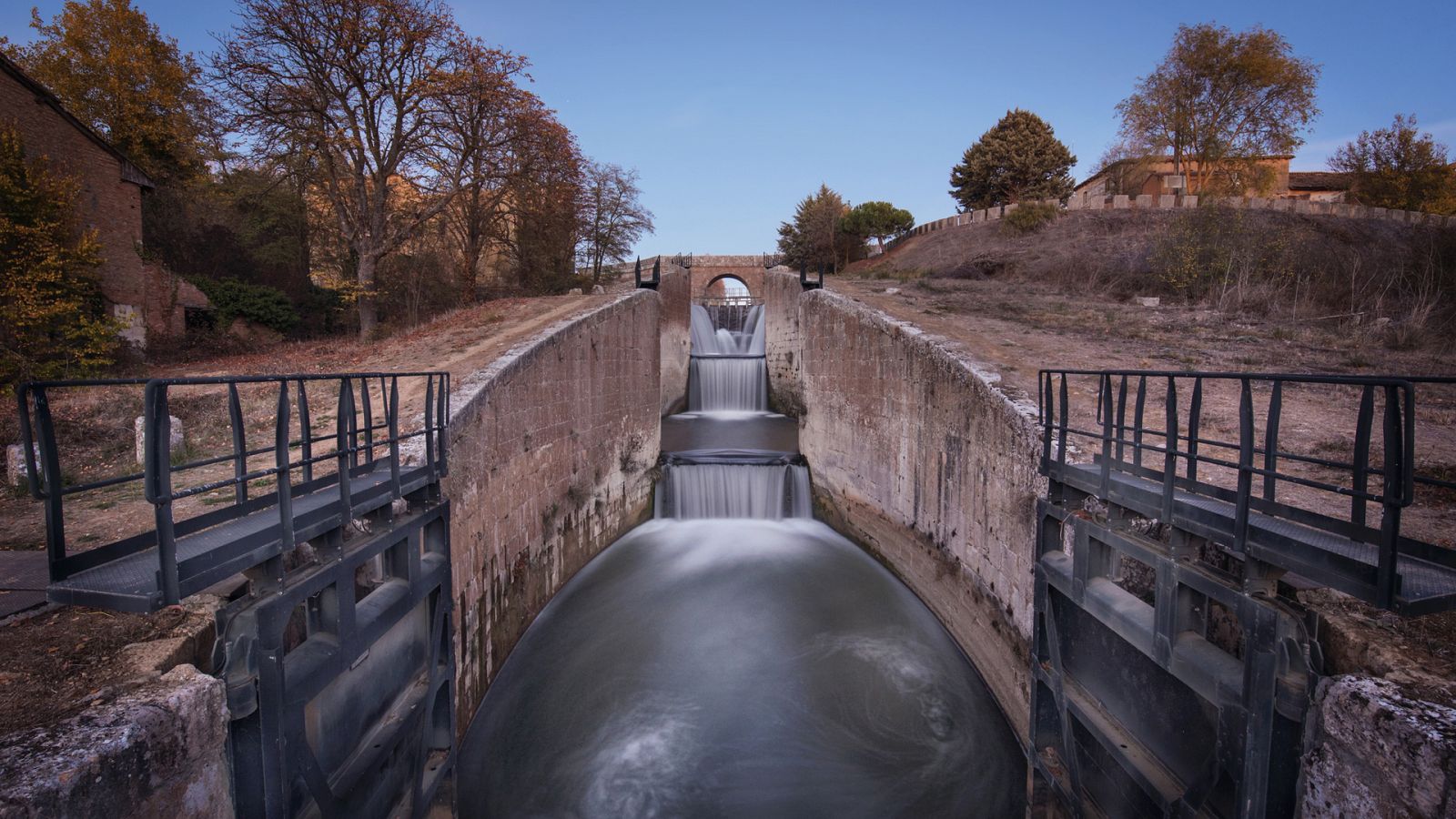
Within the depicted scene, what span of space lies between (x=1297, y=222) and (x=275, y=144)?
37.1m

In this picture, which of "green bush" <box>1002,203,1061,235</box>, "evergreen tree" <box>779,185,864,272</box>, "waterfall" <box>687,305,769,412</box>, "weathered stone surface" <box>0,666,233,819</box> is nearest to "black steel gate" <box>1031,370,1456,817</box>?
"weathered stone surface" <box>0,666,233,819</box>

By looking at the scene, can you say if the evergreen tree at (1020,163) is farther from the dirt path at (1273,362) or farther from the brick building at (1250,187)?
the dirt path at (1273,362)

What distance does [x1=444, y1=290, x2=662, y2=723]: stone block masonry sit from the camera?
6465mm

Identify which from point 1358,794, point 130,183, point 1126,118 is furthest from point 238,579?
point 1126,118

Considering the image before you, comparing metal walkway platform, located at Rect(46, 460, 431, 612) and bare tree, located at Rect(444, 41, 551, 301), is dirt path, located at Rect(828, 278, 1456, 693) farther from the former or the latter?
bare tree, located at Rect(444, 41, 551, 301)

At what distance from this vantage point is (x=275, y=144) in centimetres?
1542

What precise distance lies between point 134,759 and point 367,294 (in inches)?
636

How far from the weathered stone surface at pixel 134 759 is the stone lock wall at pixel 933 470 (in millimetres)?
5932

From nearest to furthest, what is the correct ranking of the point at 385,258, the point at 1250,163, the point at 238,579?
the point at 238,579
the point at 385,258
the point at 1250,163

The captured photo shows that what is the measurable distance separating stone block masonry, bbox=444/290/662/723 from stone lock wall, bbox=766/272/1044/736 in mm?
3857

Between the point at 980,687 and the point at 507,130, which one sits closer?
the point at 980,687

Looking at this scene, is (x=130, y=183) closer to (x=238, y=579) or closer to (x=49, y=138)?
(x=49, y=138)

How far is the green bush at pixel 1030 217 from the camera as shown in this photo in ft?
95.5

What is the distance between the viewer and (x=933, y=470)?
27.3ft
